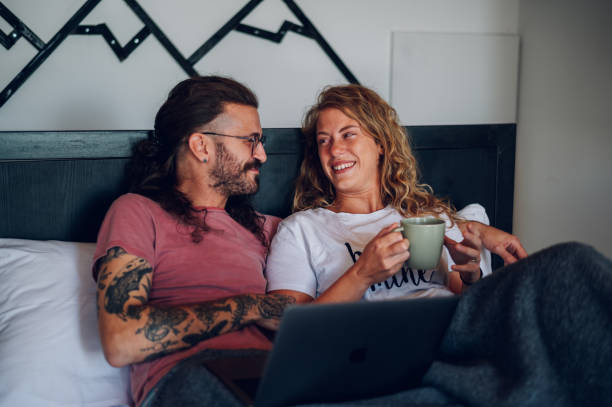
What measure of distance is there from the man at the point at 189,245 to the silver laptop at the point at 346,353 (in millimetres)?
194

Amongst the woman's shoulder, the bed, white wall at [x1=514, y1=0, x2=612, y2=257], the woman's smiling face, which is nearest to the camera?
the bed

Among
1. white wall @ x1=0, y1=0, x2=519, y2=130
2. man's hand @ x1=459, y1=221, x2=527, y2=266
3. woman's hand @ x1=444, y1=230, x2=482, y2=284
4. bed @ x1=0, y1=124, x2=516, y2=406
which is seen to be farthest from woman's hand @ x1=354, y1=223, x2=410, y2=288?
white wall @ x1=0, y1=0, x2=519, y2=130

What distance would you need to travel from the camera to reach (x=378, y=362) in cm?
91

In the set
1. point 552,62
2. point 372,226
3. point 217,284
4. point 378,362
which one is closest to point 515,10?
point 552,62

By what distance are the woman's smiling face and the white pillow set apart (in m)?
0.74

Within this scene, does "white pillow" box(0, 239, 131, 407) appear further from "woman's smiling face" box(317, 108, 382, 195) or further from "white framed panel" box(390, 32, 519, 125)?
"white framed panel" box(390, 32, 519, 125)

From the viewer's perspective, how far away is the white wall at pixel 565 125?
2094 mm

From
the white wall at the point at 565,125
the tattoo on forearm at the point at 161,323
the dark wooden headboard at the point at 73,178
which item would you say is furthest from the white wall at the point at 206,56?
the tattoo on forearm at the point at 161,323

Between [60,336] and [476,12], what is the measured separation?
220 cm

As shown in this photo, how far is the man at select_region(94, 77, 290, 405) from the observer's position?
1.14 meters

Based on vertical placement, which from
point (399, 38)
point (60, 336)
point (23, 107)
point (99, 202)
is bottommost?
point (60, 336)

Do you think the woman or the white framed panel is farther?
the white framed panel

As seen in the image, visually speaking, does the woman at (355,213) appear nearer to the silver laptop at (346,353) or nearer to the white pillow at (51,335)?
the silver laptop at (346,353)

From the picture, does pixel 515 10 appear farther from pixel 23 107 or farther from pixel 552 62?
pixel 23 107
